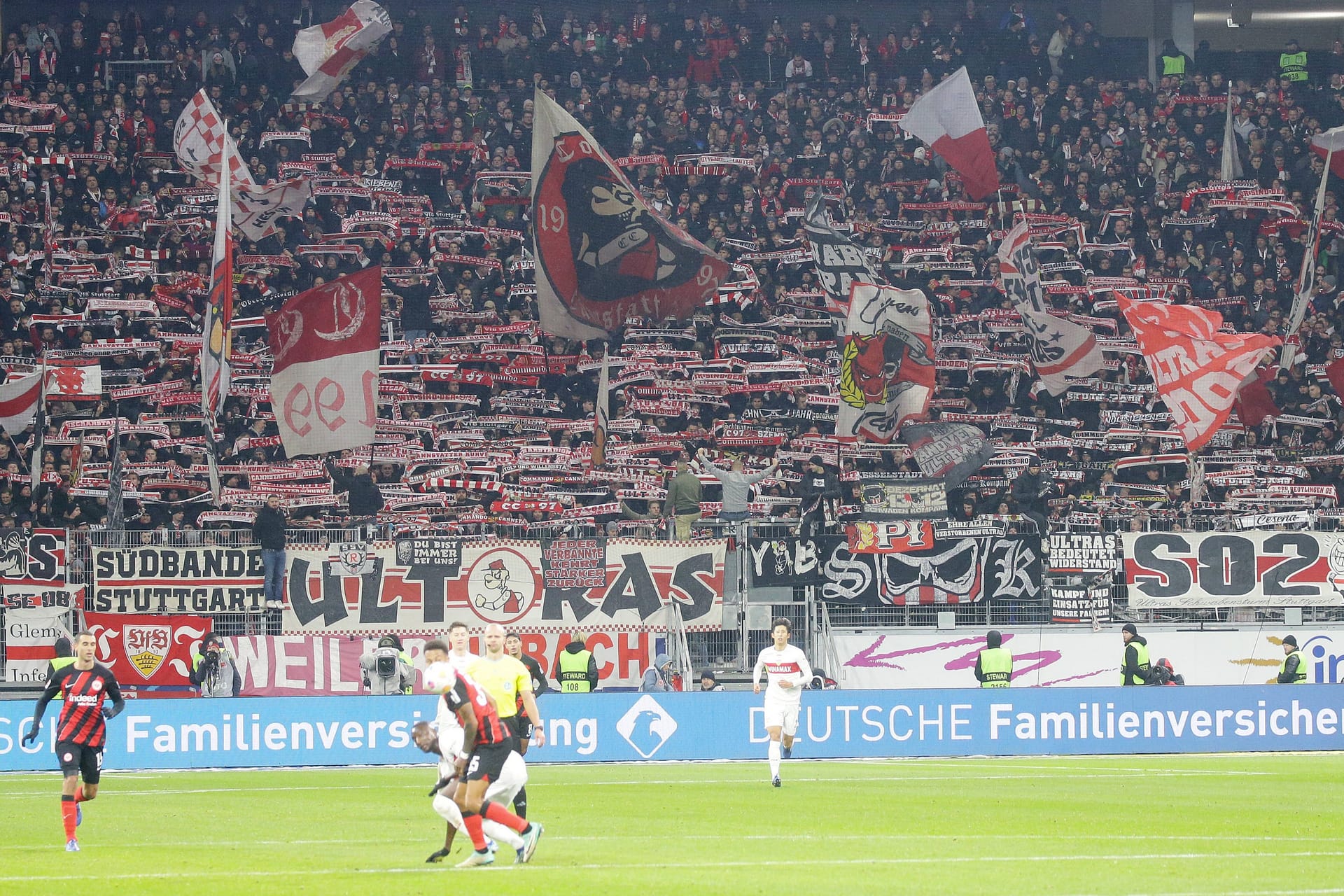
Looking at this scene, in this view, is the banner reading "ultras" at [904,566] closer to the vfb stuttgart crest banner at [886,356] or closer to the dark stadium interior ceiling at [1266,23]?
the vfb stuttgart crest banner at [886,356]

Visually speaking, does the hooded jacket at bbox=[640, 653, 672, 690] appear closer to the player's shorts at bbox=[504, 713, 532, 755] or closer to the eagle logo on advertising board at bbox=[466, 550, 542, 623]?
the eagle logo on advertising board at bbox=[466, 550, 542, 623]

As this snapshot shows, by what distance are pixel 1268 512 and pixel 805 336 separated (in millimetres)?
9382

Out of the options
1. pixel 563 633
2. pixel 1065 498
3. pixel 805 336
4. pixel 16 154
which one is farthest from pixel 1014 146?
pixel 16 154

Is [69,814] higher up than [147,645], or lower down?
higher up

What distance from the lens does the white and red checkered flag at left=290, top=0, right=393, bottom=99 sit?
33.1m

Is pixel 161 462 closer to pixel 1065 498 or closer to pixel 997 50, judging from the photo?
pixel 1065 498

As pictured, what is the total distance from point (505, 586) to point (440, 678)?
46.6ft

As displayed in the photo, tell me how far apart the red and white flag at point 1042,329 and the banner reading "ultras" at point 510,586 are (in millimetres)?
7496

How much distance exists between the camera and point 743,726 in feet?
81.4

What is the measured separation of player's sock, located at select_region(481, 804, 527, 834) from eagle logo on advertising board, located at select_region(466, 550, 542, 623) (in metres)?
14.0

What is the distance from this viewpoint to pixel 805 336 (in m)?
34.0

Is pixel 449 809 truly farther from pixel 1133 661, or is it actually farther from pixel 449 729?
pixel 1133 661

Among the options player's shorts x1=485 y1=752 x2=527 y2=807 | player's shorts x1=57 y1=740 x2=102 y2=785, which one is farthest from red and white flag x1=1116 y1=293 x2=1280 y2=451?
player's shorts x1=57 y1=740 x2=102 y2=785

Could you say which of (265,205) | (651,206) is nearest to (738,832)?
(651,206)
